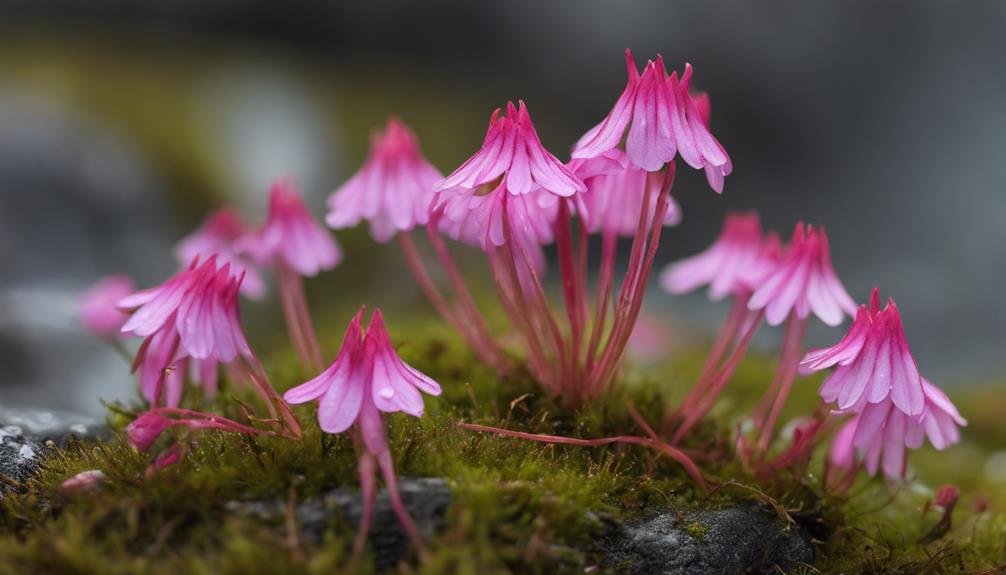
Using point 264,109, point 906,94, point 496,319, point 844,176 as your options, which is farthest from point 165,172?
point 906,94

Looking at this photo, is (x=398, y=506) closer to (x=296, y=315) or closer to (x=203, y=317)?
(x=203, y=317)

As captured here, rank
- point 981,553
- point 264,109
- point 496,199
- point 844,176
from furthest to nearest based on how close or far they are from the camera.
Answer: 1. point 844,176
2. point 264,109
3. point 981,553
4. point 496,199

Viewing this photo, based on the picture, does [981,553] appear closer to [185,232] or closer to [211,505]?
[211,505]

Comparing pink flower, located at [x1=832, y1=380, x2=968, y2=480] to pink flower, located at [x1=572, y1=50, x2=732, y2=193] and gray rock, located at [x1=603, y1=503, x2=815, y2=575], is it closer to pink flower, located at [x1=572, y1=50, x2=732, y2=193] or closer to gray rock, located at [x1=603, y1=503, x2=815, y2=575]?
gray rock, located at [x1=603, y1=503, x2=815, y2=575]

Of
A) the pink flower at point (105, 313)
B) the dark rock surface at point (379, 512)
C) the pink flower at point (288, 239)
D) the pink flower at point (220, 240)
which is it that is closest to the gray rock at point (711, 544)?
the dark rock surface at point (379, 512)

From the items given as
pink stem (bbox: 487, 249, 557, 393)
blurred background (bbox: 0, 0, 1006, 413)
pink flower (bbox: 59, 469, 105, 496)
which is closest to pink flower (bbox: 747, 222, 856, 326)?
pink stem (bbox: 487, 249, 557, 393)

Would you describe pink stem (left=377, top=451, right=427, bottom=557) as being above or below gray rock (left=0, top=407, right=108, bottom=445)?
below

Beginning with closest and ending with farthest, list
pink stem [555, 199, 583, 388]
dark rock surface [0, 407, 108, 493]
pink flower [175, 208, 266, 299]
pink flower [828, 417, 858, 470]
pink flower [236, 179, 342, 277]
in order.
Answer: dark rock surface [0, 407, 108, 493], pink stem [555, 199, 583, 388], pink flower [828, 417, 858, 470], pink flower [236, 179, 342, 277], pink flower [175, 208, 266, 299]
